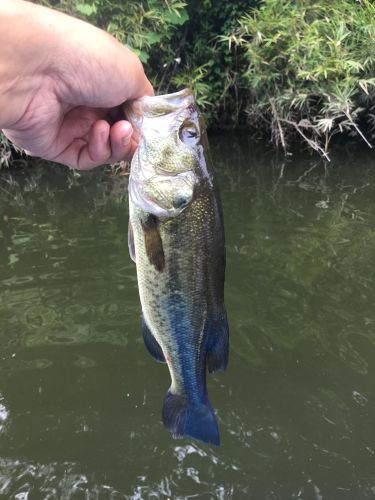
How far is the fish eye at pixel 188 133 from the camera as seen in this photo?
189cm

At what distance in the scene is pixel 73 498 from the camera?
3.32 metres

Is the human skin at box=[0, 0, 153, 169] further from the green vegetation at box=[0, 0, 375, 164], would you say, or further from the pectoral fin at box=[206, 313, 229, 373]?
the green vegetation at box=[0, 0, 375, 164]

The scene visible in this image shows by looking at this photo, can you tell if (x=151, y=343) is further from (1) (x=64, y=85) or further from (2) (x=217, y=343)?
(1) (x=64, y=85)

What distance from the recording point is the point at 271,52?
33.3 ft

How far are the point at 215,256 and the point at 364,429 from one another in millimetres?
2628

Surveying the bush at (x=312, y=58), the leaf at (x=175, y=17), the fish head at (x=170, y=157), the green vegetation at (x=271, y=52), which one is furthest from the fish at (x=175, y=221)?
the leaf at (x=175, y=17)

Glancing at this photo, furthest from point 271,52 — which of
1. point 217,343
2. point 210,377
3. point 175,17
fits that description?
point 217,343

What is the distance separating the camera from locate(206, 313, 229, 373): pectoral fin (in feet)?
6.82

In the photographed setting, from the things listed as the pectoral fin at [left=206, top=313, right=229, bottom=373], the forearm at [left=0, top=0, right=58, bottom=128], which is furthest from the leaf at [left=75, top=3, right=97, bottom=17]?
the pectoral fin at [left=206, top=313, right=229, bottom=373]

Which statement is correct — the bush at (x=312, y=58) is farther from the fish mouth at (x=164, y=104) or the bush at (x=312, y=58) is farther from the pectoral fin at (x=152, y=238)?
the pectoral fin at (x=152, y=238)

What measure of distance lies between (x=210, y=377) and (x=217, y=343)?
2.27 meters

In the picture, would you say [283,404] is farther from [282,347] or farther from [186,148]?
[186,148]

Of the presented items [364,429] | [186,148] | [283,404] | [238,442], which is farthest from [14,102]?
[364,429]

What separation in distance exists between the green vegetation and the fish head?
7547 mm
